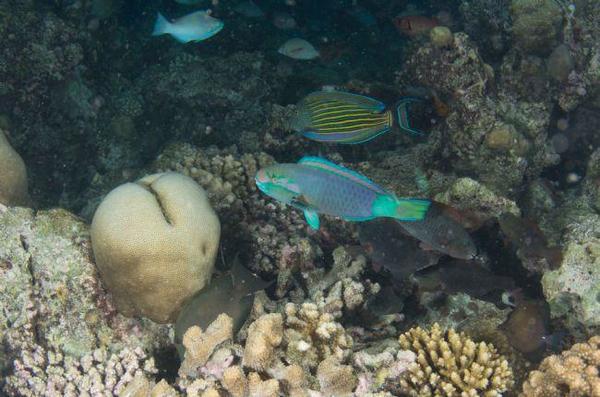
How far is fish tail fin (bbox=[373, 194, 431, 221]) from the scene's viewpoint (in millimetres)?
2748

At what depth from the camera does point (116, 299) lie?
366 centimetres

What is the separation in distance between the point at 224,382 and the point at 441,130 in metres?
4.15

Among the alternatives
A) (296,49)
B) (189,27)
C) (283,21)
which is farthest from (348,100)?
(283,21)

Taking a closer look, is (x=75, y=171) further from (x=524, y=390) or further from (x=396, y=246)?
(x=524, y=390)

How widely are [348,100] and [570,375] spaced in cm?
299

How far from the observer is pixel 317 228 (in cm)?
301

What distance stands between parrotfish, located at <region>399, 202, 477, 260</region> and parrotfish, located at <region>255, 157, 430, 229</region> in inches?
25.0

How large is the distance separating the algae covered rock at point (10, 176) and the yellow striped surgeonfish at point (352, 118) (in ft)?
10.0

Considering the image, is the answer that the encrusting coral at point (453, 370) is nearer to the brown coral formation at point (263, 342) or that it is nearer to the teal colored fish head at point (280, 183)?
the brown coral formation at point (263, 342)

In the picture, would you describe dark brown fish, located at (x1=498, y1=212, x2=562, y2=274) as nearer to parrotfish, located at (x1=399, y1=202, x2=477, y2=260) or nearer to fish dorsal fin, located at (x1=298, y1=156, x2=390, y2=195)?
parrotfish, located at (x1=399, y1=202, x2=477, y2=260)

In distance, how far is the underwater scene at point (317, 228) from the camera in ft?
9.62

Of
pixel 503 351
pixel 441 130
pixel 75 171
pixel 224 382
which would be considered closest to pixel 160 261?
pixel 224 382

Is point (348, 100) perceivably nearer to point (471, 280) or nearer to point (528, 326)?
point (471, 280)

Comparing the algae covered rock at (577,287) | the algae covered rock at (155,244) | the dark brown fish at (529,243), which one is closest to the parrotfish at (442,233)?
the dark brown fish at (529,243)
